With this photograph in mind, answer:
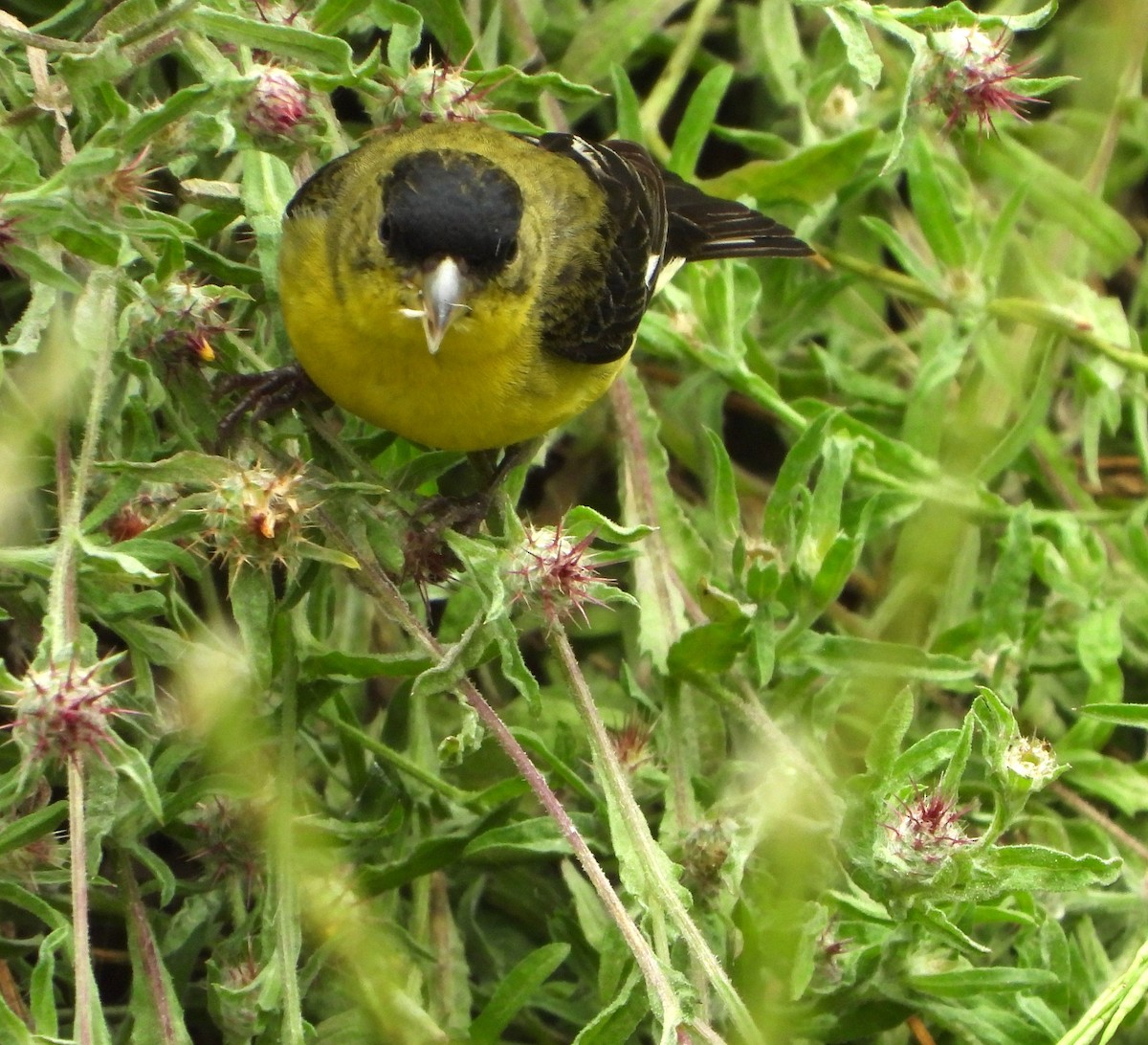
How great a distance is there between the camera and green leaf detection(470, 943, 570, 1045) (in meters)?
2.35

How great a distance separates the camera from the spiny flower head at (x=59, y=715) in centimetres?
174

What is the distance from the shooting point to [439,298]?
8.16ft

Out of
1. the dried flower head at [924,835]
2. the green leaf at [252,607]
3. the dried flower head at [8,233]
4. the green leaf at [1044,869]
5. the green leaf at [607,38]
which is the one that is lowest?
the green leaf at [1044,869]

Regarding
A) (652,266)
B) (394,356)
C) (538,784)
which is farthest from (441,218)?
(538,784)

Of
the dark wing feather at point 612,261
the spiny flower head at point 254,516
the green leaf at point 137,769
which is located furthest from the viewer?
the dark wing feather at point 612,261

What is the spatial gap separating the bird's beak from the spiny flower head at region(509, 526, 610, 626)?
1.53 ft

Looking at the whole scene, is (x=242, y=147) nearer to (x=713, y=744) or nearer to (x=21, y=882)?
(x=21, y=882)

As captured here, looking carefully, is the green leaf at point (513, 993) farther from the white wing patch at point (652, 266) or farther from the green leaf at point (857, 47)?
the green leaf at point (857, 47)

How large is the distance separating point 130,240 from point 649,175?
1377 millimetres

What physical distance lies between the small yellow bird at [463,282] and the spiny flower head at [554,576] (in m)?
0.47

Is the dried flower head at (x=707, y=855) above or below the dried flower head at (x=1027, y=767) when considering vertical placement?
below

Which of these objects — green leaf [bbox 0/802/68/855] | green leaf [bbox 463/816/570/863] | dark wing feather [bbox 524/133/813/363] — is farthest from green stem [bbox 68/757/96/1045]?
dark wing feather [bbox 524/133/813/363]

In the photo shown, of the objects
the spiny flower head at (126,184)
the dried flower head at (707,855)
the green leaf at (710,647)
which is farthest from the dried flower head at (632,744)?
the spiny flower head at (126,184)

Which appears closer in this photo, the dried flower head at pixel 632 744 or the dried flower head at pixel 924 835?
the dried flower head at pixel 924 835
